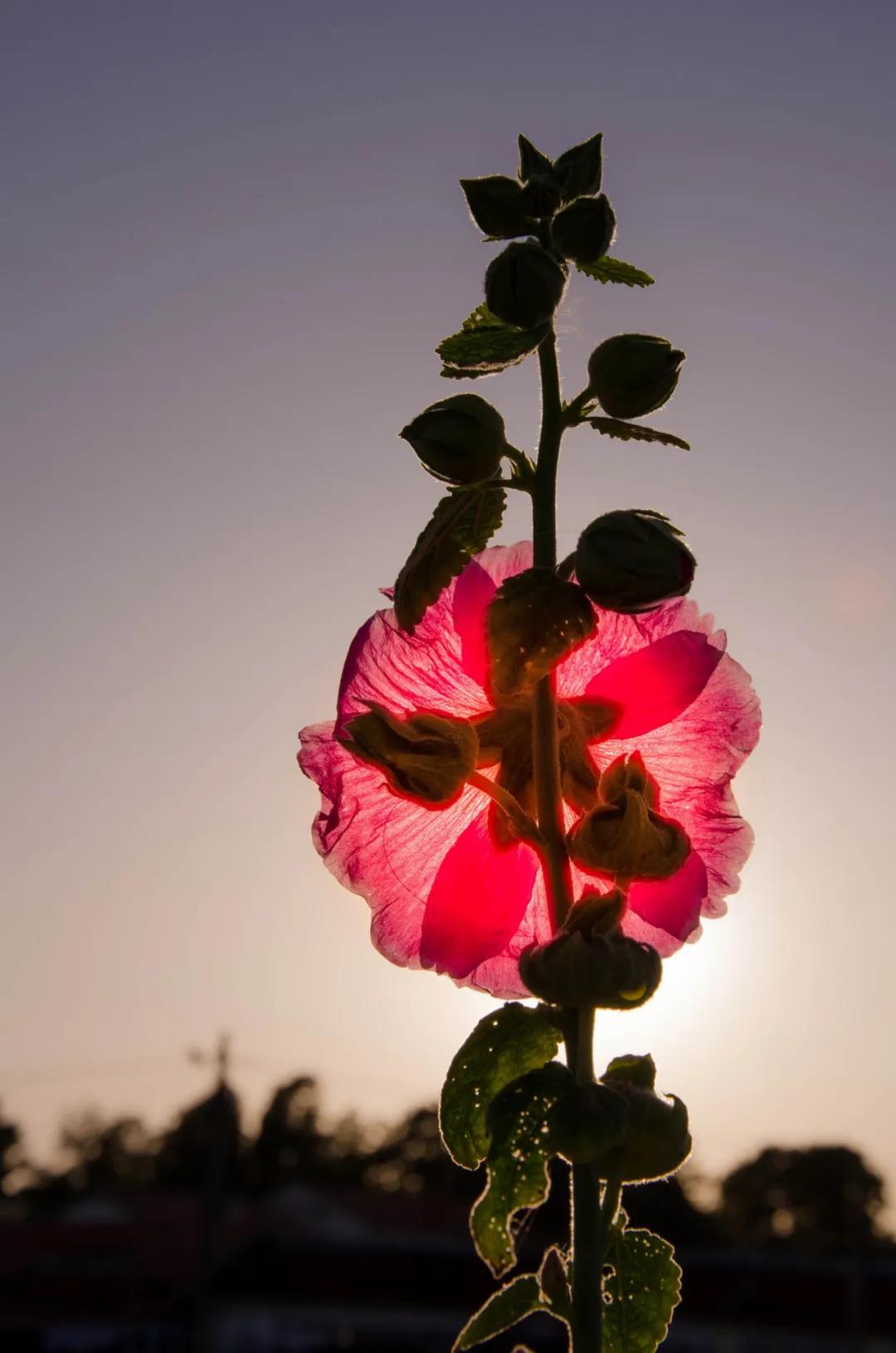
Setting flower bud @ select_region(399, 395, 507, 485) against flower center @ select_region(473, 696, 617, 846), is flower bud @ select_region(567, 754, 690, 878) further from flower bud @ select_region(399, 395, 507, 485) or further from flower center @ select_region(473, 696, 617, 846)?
flower bud @ select_region(399, 395, 507, 485)

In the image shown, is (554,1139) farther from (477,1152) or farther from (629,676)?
(629,676)

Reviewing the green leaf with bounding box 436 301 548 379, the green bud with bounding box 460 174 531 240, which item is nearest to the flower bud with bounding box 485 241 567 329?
the green leaf with bounding box 436 301 548 379

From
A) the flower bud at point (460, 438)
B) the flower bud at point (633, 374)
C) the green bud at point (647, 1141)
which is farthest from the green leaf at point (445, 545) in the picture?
the green bud at point (647, 1141)

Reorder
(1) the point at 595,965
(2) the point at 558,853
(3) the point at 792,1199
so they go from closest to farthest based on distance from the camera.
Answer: (1) the point at 595,965 < (2) the point at 558,853 < (3) the point at 792,1199

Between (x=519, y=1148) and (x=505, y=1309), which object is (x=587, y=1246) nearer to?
(x=519, y=1148)

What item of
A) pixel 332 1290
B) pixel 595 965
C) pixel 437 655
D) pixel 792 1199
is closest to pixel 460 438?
pixel 437 655

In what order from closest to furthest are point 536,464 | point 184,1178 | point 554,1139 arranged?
point 554,1139
point 536,464
point 184,1178

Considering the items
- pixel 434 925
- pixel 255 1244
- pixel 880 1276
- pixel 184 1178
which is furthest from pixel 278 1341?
pixel 434 925
